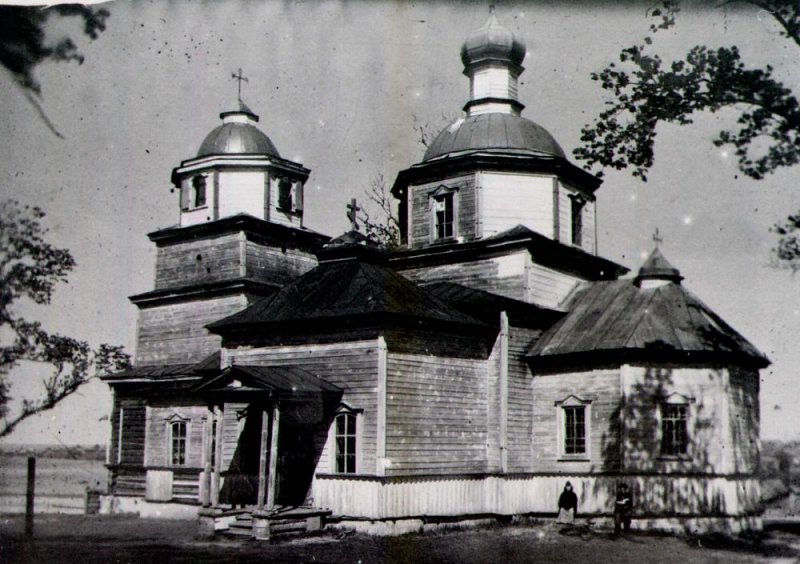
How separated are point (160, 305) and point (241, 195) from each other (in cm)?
428

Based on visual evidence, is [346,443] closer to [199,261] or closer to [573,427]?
[573,427]

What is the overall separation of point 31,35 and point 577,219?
17.2 metres

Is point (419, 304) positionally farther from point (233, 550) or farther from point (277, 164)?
point (277, 164)

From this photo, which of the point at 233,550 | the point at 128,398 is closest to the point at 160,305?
the point at 128,398

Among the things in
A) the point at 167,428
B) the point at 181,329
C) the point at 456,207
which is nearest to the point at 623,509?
the point at 456,207

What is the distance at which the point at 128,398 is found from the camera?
29.0 metres

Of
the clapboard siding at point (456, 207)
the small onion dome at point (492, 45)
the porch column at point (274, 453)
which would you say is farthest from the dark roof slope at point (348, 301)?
the small onion dome at point (492, 45)

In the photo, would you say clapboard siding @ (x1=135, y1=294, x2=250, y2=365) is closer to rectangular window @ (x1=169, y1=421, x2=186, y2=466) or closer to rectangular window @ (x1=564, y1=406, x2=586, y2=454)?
rectangular window @ (x1=169, y1=421, x2=186, y2=466)

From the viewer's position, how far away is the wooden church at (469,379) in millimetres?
20359

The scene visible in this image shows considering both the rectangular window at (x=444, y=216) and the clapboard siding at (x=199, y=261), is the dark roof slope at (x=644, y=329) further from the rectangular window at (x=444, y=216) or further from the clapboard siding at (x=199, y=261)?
the clapboard siding at (x=199, y=261)

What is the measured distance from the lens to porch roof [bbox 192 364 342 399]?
19.3 metres

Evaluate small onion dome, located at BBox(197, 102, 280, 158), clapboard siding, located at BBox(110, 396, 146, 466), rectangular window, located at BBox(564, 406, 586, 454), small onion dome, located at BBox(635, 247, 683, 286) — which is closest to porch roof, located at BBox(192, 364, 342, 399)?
rectangular window, located at BBox(564, 406, 586, 454)

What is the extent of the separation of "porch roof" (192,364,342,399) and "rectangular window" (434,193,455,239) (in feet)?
21.4

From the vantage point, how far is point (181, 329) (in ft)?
97.3
